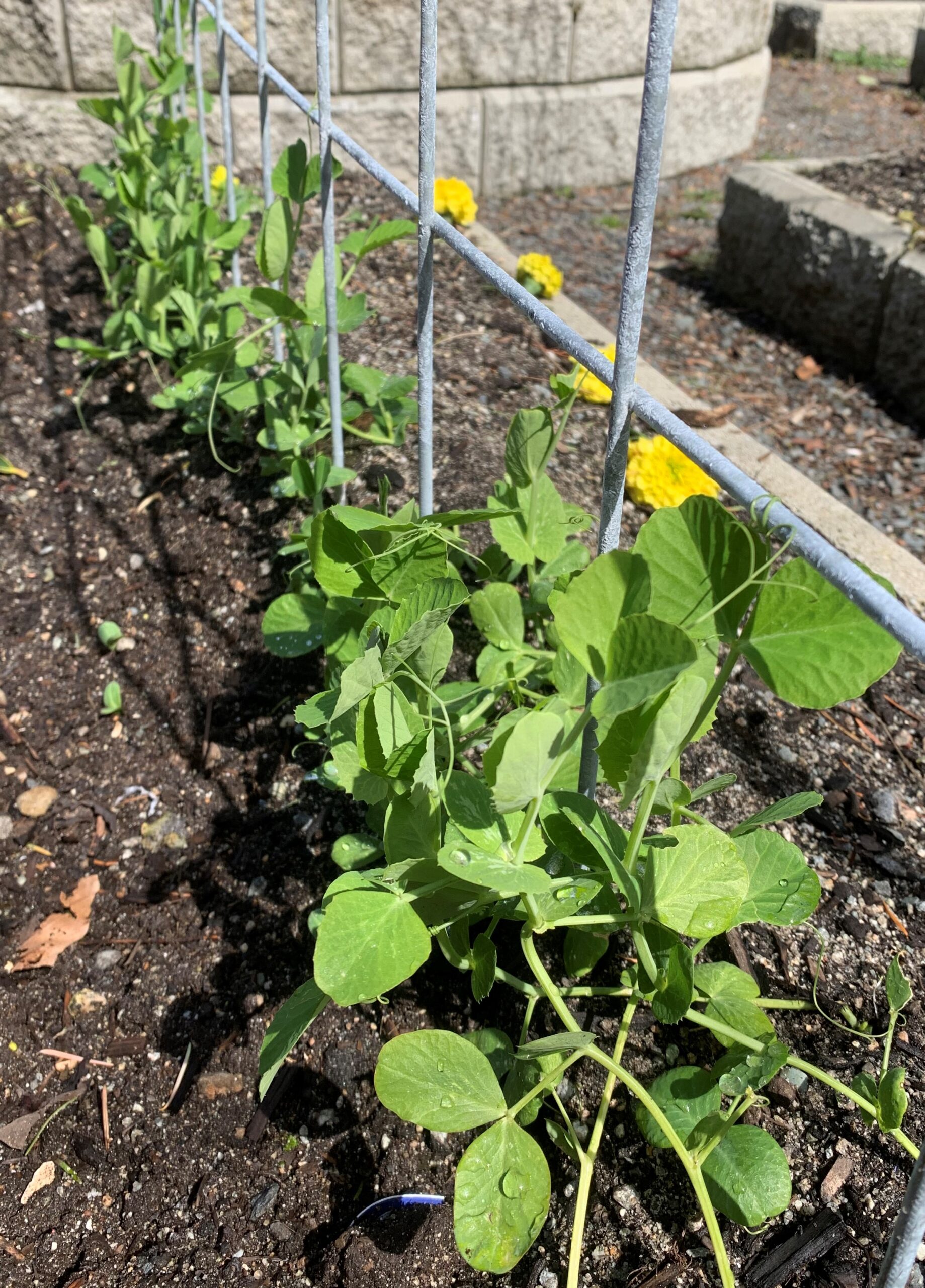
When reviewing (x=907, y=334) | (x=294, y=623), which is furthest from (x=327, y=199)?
(x=907, y=334)

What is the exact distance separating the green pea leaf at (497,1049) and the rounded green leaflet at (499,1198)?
0.54 feet

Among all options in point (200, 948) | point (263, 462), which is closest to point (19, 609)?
point (263, 462)

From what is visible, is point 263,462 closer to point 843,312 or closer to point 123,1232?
point 123,1232

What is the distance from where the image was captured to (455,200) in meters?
3.36

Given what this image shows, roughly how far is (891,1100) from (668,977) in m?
0.23

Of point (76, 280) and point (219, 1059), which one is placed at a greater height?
point (76, 280)

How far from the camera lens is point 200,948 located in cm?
153

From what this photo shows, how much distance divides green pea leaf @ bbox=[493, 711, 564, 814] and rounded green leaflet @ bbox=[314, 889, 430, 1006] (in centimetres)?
17

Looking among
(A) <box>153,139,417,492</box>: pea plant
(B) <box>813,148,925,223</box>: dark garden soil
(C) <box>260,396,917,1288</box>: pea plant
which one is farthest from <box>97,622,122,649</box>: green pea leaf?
(B) <box>813,148,925,223</box>: dark garden soil

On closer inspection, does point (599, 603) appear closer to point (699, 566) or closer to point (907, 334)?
point (699, 566)

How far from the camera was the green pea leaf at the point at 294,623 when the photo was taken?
5.14 feet

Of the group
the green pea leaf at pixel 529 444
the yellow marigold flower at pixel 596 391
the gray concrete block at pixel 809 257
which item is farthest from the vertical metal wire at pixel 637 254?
the gray concrete block at pixel 809 257

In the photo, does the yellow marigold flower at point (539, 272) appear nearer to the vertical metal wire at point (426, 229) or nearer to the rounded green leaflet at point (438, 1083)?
the vertical metal wire at point (426, 229)

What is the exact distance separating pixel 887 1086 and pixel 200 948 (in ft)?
3.08
